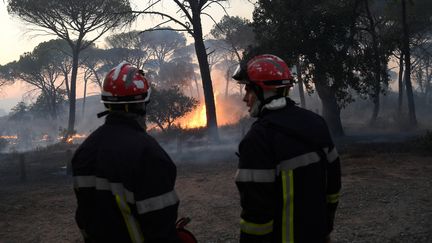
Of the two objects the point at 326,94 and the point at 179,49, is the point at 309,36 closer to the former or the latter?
the point at 326,94

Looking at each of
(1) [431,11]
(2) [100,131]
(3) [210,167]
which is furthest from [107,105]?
(1) [431,11]

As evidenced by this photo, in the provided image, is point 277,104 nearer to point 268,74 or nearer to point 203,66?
point 268,74

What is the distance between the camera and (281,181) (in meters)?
2.52

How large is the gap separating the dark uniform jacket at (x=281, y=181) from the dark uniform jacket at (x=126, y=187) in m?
0.49

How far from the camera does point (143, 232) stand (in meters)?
2.32

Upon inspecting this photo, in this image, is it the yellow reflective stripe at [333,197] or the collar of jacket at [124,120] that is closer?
the collar of jacket at [124,120]

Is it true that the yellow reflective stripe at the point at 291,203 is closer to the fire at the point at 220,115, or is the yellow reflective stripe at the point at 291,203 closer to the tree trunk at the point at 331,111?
the tree trunk at the point at 331,111

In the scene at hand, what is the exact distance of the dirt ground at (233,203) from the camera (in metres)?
6.25

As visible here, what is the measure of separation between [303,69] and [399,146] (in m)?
5.18

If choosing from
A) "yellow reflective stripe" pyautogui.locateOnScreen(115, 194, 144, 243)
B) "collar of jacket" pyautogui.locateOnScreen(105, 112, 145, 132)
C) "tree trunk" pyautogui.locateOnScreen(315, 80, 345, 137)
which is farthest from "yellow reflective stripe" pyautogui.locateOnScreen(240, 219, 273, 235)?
"tree trunk" pyautogui.locateOnScreen(315, 80, 345, 137)

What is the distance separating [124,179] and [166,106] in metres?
22.7

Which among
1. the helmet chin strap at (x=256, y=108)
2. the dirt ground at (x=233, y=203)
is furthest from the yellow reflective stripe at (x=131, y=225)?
the dirt ground at (x=233, y=203)

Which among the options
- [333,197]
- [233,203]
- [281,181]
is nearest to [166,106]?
[233,203]

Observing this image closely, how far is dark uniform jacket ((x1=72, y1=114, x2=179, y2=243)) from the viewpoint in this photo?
2.26 m
